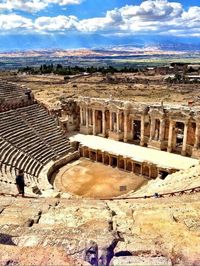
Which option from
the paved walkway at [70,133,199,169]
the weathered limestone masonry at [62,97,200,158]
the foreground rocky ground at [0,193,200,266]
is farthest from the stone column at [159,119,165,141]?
the foreground rocky ground at [0,193,200,266]

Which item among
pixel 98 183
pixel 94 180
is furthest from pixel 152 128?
pixel 98 183

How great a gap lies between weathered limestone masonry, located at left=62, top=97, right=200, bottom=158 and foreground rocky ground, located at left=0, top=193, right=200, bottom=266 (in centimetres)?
1602

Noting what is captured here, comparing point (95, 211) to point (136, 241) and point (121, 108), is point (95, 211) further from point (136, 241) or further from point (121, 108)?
point (121, 108)

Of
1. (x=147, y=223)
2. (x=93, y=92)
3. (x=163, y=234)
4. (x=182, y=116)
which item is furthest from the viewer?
(x=93, y=92)

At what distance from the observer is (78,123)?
40031 millimetres

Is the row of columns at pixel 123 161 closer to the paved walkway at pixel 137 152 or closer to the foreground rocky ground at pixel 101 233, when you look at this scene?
the paved walkway at pixel 137 152

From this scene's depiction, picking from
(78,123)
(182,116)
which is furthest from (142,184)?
(78,123)

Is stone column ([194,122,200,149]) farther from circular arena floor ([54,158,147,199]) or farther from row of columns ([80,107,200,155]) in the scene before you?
circular arena floor ([54,158,147,199])

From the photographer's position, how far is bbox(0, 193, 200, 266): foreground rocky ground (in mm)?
6402

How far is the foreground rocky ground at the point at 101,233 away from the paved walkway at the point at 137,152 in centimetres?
1346

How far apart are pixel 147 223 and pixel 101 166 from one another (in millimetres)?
20964

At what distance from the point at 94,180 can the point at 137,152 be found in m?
6.37

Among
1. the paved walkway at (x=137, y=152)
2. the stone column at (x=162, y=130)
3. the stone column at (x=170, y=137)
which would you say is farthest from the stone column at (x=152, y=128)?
the stone column at (x=170, y=137)

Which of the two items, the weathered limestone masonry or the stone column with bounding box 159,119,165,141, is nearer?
the weathered limestone masonry
